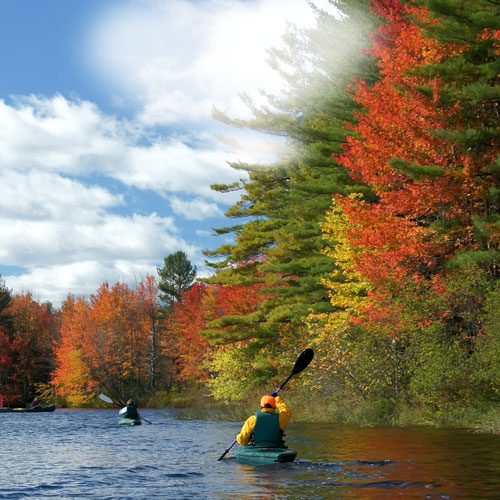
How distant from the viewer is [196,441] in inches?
934

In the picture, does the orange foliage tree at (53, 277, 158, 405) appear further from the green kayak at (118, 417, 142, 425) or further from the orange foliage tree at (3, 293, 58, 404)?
the green kayak at (118, 417, 142, 425)

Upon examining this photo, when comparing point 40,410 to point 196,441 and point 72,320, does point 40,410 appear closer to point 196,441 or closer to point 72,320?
point 72,320

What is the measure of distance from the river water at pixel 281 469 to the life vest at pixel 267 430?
0.51 metres

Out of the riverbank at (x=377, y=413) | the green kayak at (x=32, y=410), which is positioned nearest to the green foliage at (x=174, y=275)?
the green kayak at (x=32, y=410)

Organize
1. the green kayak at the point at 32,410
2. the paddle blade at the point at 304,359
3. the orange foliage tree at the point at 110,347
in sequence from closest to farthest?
1. the paddle blade at the point at 304,359
2. the green kayak at the point at 32,410
3. the orange foliage tree at the point at 110,347

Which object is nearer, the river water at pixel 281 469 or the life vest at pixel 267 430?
the river water at pixel 281 469

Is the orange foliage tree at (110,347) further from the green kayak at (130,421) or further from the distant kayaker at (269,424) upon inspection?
the distant kayaker at (269,424)

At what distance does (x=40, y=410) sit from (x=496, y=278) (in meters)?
44.9

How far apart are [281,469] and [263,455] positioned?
1.66 feet

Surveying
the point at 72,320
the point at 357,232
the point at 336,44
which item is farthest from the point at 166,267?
the point at 357,232

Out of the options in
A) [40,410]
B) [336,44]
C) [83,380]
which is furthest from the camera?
[83,380]

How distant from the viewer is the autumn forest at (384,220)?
875 inches

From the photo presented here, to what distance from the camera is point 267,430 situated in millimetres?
15445

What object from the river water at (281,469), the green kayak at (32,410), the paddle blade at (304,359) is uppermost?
the paddle blade at (304,359)
